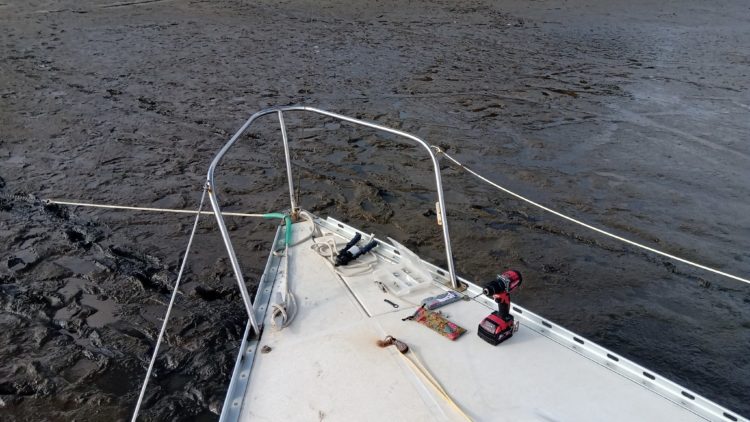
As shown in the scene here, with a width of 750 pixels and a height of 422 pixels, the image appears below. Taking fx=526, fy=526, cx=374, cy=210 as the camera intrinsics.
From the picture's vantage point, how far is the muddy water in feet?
15.5

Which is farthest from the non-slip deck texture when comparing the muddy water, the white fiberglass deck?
the muddy water

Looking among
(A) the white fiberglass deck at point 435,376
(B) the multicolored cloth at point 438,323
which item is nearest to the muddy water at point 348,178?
(A) the white fiberglass deck at point 435,376

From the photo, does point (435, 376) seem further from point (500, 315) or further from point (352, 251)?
point (352, 251)

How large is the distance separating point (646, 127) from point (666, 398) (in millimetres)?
8260

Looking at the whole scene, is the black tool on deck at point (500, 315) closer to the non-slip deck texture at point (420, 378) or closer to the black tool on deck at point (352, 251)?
the non-slip deck texture at point (420, 378)

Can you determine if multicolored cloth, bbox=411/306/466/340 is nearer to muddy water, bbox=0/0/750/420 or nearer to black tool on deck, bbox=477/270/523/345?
black tool on deck, bbox=477/270/523/345

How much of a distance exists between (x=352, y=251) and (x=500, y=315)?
1544mm

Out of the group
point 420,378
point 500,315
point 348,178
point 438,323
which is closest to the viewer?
point 420,378

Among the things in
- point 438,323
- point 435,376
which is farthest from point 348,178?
point 435,376

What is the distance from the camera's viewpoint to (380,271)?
4297 mm

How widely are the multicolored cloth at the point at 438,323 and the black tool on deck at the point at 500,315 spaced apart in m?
0.16

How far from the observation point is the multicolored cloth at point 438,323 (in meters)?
3.48

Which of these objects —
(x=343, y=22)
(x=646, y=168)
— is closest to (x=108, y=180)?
(x=646, y=168)

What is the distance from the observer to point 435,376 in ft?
10.4
